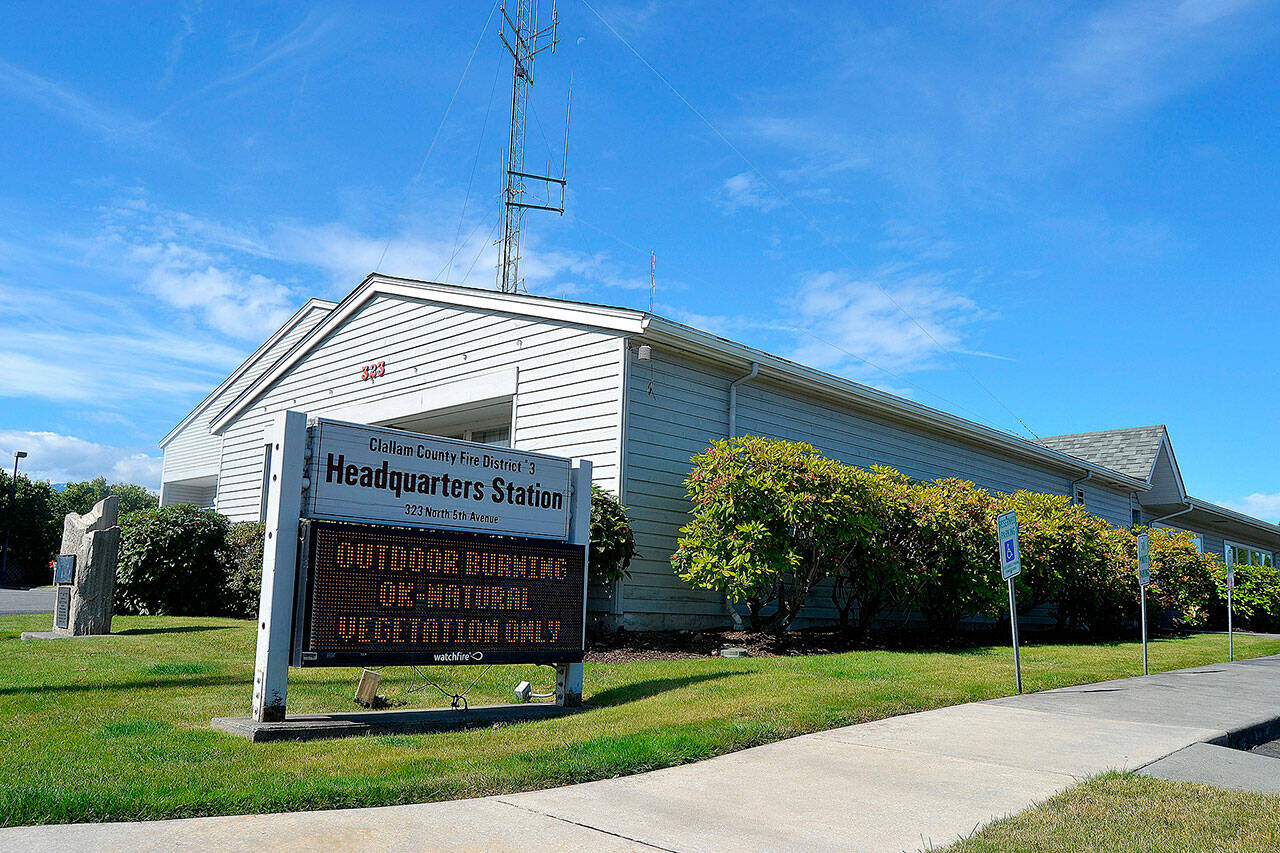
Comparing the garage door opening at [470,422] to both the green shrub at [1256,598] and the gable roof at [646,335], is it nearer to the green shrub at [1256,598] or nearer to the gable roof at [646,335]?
the gable roof at [646,335]

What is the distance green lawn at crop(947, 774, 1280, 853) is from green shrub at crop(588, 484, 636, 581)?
711 cm

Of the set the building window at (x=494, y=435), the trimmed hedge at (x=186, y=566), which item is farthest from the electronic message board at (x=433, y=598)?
the trimmed hedge at (x=186, y=566)

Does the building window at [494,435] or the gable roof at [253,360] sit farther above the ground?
the gable roof at [253,360]

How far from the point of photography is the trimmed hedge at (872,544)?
40.9 ft

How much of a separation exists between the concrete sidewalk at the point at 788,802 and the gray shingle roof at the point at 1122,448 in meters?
23.6

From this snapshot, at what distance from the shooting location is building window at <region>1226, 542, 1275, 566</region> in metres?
Answer: 38.8

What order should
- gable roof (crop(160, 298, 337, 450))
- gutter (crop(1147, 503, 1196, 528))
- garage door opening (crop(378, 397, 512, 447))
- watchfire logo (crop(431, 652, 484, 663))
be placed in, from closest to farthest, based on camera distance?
1. watchfire logo (crop(431, 652, 484, 663))
2. garage door opening (crop(378, 397, 512, 447))
3. gable roof (crop(160, 298, 337, 450))
4. gutter (crop(1147, 503, 1196, 528))

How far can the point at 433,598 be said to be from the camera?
7258 mm

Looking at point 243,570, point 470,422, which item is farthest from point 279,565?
point 470,422

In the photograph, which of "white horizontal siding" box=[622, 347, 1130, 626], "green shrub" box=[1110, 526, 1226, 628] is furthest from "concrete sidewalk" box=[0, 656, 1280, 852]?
"green shrub" box=[1110, 526, 1226, 628]

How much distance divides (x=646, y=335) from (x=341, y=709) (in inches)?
288

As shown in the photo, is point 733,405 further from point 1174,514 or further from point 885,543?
point 1174,514

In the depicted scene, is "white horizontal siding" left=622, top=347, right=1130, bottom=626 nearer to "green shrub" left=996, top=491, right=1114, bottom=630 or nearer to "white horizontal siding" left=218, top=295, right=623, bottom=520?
"white horizontal siding" left=218, top=295, right=623, bottom=520

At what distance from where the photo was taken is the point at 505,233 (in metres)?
20.3
